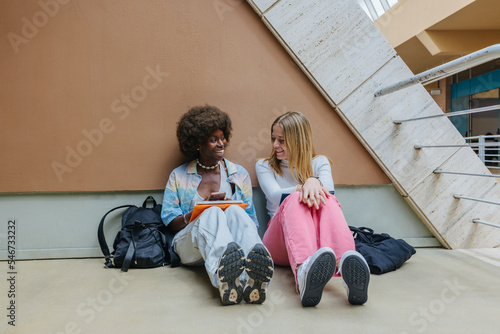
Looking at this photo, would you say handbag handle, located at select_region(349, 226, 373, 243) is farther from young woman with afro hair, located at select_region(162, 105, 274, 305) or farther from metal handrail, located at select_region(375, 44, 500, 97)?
metal handrail, located at select_region(375, 44, 500, 97)

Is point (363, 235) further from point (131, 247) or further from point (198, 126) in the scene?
point (131, 247)

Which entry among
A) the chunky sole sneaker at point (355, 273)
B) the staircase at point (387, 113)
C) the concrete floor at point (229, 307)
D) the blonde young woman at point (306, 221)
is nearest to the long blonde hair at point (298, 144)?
the blonde young woman at point (306, 221)

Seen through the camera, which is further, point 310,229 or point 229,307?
point 310,229

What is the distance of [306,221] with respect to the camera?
6.39 ft

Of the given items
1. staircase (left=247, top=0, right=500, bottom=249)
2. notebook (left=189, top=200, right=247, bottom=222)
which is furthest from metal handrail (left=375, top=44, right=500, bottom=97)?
notebook (left=189, top=200, right=247, bottom=222)

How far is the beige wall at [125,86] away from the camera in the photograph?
2.69 meters

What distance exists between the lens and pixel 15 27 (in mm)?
2686

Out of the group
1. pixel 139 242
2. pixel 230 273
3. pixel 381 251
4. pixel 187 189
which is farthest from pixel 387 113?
pixel 139 242

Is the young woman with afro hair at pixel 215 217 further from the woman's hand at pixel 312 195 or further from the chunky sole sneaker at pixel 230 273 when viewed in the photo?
the woman's hand at pixel 312 195

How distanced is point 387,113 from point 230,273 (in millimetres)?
1970

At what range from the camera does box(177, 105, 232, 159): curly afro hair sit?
8.45 feet

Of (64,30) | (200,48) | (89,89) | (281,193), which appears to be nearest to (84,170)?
(89,89)

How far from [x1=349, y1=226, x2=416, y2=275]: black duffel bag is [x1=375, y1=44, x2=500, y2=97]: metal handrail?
3.60ft

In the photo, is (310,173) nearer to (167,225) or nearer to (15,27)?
(167,225)
